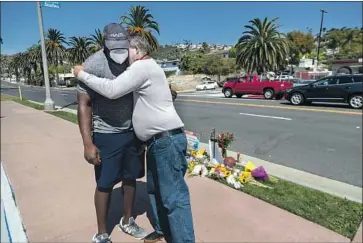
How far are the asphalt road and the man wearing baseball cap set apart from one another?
16 cm

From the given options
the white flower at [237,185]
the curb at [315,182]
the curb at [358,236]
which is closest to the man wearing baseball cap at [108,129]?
the white flower at [237,185]

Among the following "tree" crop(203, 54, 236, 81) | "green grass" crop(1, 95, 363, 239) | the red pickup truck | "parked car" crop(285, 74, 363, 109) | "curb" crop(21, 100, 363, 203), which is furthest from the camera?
"parked car" crop(285, 74, 363, 109)

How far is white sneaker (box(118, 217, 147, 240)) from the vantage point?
2571mm

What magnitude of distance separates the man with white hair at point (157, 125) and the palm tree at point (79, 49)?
0.05m

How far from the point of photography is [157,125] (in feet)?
6.28

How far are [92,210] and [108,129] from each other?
1290 millimetres

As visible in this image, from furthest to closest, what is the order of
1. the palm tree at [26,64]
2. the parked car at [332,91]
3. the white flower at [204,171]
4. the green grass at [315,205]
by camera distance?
the parked car at [332,91] < the white flower at [204,171] < the green grass at [315,205] < the palm tree at [26,64]

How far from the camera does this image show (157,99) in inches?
73.2

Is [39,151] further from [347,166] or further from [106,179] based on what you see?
[347,166]

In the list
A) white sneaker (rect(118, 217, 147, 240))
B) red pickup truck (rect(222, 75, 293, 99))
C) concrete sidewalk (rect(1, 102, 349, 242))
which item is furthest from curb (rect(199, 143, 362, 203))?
white sneaker (rect(118, 217, 147, 240))

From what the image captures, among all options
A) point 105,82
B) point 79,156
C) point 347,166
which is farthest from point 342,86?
point 105,82

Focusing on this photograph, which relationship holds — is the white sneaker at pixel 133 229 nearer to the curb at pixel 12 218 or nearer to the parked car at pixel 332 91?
the curb at pixel 12 218

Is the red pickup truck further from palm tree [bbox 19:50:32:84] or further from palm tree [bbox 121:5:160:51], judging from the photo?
palm tree [bbox 19:50:32:84]

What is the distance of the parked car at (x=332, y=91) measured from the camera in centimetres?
971
